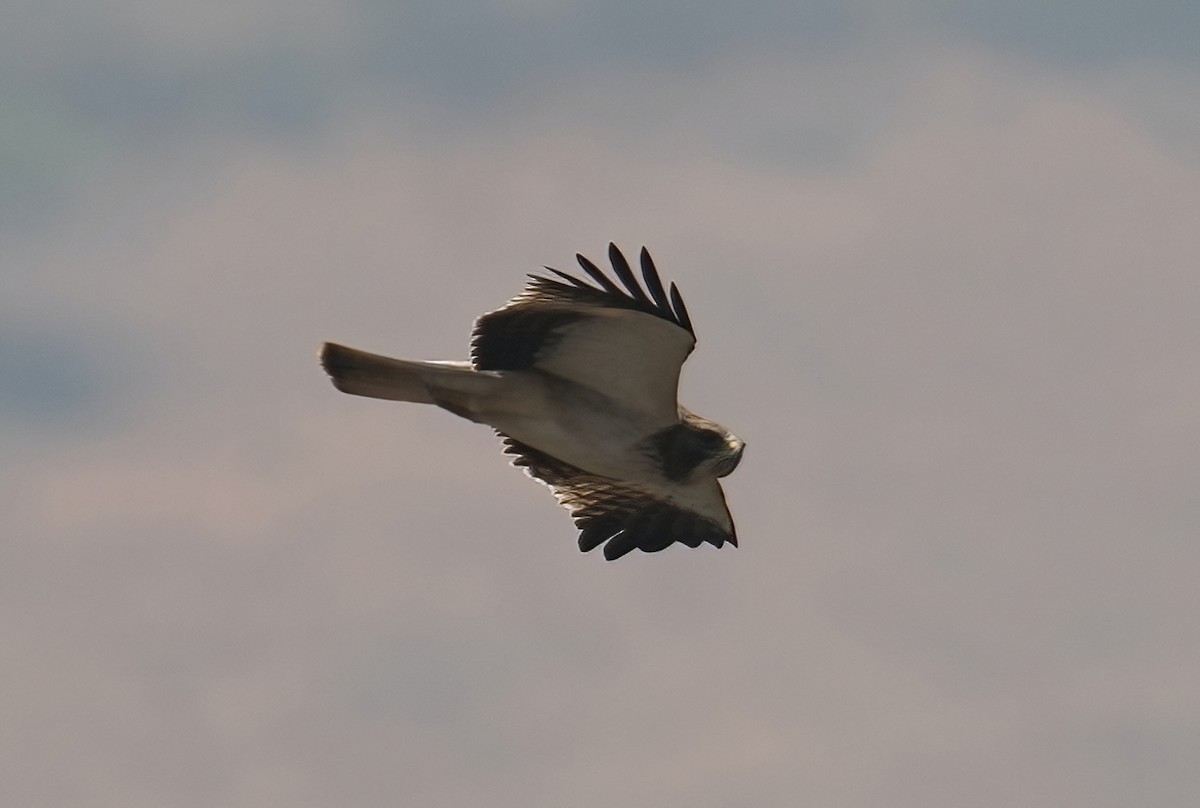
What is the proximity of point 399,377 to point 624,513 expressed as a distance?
8.99 ft

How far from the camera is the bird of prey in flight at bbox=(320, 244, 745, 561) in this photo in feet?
45.8

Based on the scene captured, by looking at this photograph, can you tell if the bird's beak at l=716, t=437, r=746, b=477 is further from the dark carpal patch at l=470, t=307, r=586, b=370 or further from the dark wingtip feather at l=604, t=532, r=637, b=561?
the dark carpal patch at l=470, t=307, r=586, b=370

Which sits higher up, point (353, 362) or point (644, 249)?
point (644, 249)

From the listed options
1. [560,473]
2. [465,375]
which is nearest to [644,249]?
[465,375]

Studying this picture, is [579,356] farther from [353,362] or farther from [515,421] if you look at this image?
[353,362]

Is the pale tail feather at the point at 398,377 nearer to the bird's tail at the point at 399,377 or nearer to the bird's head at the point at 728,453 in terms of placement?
the bird's tail at the point at 399,377

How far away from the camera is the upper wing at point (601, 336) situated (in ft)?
45.6

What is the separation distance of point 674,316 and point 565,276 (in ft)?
2.67

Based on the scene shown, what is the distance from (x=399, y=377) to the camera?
14.0 m

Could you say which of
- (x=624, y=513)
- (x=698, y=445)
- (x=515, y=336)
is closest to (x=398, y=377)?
(x=515, y=336)

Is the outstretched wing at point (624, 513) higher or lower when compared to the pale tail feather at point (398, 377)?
higher

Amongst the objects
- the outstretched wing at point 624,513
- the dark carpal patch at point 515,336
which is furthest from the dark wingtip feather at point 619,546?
the dark carpal patch at point 515,336

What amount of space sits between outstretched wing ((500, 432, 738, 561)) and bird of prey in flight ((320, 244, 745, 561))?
0.72 ft

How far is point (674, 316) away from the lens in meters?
14.0
